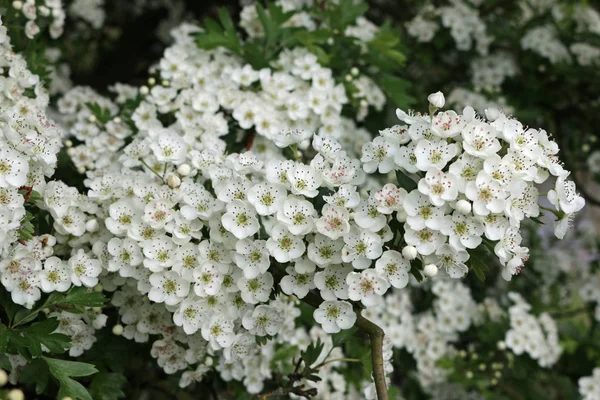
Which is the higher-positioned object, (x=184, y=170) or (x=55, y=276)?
(x=184, y=170)

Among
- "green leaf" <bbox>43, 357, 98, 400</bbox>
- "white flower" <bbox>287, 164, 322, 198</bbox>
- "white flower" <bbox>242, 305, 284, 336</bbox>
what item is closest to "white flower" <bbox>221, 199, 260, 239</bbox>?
"white flower" <bbox>287, 164, 322, 198</bbox>

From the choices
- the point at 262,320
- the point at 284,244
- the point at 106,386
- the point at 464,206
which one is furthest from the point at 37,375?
the point at 464,206

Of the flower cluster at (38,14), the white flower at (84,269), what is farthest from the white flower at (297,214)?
the flower cluster at (38,14)

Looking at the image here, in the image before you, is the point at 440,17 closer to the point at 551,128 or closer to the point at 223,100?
the point at 551,128

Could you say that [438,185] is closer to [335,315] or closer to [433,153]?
[433,153]

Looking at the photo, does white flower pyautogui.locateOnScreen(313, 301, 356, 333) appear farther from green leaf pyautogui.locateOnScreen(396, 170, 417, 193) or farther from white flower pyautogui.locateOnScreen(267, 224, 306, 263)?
green leaf pyautogui.locateOnScreen(396, 170, 417, 193)

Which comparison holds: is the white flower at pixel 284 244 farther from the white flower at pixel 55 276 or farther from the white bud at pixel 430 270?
the white flower at pixel 55 276
